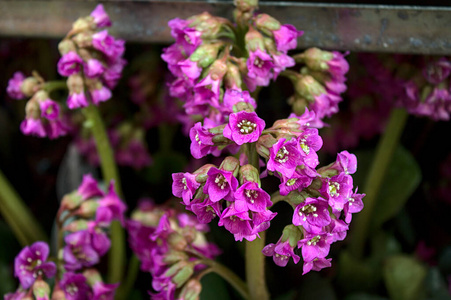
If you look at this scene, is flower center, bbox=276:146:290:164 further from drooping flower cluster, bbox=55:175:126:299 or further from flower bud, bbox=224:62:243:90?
drooping flower cluster, bbox=55:175:126:299

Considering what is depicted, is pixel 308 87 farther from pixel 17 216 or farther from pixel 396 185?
pixel 17 216

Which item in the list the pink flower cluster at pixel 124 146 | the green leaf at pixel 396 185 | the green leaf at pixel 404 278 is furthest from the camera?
the pink flower cluster at pixel 124 146

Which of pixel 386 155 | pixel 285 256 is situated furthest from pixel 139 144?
pixel 285 256

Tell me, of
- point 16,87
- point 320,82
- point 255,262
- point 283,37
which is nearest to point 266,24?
point 283,37

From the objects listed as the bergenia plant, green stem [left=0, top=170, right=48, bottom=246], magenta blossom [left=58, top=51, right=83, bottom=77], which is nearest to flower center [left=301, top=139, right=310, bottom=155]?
the bergenia plant

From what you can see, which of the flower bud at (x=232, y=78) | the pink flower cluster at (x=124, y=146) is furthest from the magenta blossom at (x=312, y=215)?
the pink flower cluster at (x=124, y=146)

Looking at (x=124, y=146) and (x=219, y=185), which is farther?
(x=124, y=146)

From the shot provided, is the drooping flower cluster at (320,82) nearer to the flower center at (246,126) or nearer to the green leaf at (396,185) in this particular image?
the flower center at (246,126)
